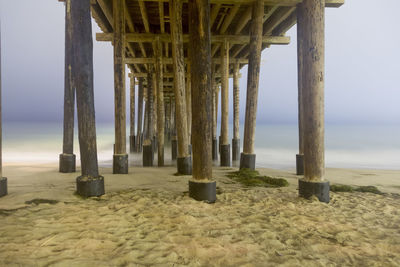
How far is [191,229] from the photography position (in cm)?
266

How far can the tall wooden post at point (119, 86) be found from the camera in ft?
18.1

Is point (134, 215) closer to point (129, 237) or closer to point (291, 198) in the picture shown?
point (129, 237)

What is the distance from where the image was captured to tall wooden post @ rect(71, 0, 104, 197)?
351 centimetres

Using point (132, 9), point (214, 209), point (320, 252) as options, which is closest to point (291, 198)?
point (214, 209)

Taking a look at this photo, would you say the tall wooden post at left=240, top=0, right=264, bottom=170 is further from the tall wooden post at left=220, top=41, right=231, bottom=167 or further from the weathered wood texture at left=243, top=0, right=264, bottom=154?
the tall wooden post at left=220, top=41, right=231, bottom=167

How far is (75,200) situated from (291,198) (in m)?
2.98

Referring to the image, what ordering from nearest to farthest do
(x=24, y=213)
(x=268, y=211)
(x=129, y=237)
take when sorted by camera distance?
(x=129, y=237) → (x=24, y=213) → (x=268, y=211)

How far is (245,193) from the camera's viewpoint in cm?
419

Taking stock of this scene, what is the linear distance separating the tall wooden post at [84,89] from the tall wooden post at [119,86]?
191cm

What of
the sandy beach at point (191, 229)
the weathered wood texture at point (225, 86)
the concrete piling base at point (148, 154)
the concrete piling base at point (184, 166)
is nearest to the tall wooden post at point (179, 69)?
the concrete piling base at point (184, 166)

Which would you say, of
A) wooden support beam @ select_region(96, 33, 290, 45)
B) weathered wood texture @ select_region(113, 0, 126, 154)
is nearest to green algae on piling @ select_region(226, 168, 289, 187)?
weathered wood texture @ select_region(113, 0, 126, 154)

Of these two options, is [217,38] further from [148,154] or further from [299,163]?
[299,163]

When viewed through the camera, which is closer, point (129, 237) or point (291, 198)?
point (129, 237)

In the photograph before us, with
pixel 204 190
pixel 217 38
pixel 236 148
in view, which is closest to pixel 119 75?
pixel 204 190
